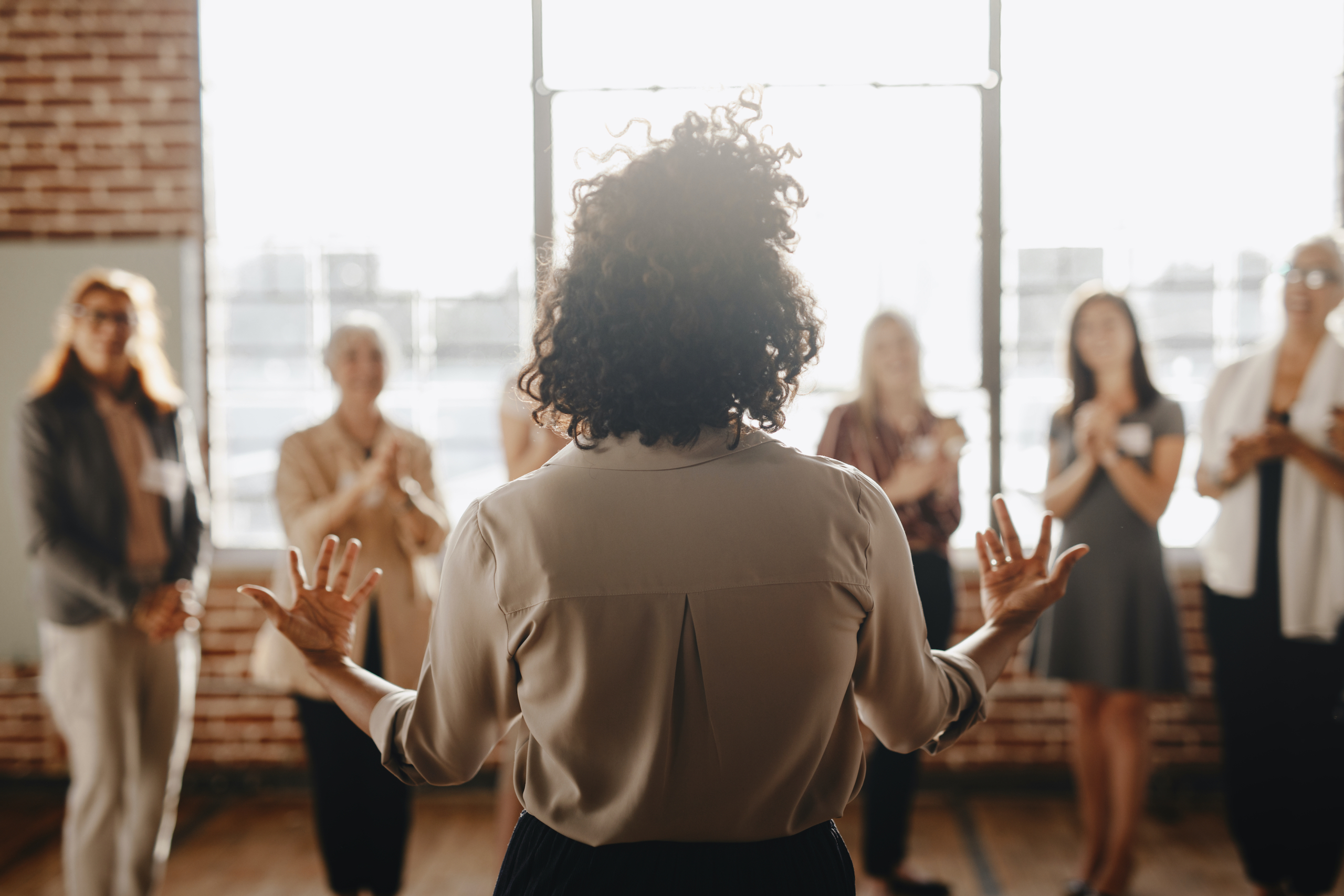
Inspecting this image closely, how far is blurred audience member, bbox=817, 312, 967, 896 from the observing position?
262cm

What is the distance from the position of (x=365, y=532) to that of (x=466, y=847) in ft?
4.64

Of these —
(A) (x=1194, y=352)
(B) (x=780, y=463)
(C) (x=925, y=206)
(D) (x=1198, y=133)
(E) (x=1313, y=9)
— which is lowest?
(B) (x=780, y=463)

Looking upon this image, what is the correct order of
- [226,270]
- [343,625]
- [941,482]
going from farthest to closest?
[226,270] → [941,482] → [343,625]

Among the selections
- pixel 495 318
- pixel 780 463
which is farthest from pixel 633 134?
pixel 495 318

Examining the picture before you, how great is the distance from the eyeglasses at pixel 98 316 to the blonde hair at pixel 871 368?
204 centimetres

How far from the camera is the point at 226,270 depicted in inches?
146

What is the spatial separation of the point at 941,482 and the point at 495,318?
201 centimetres

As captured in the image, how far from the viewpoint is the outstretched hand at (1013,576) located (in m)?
1.17

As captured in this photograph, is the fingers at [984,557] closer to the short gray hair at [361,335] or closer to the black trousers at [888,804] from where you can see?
the black trousers at [888,804]

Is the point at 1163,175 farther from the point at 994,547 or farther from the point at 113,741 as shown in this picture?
the point at 113,741

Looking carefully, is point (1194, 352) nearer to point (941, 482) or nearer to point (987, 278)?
point (987, 278)

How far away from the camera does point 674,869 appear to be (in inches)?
38.0

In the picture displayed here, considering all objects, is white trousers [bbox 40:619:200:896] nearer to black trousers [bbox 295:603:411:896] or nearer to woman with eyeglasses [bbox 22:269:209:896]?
woman with eyeglasses [bbox 22:269:209:896]

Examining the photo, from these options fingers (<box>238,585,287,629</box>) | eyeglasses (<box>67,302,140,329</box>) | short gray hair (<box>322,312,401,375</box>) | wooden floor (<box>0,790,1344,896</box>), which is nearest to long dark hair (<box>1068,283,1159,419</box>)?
wooden floor (<box>0,790,1344,896</box>)
